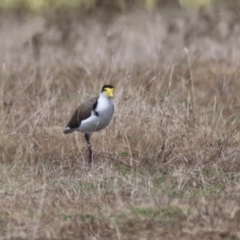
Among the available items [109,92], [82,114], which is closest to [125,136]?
[82,114]

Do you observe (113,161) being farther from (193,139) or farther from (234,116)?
(234,116)

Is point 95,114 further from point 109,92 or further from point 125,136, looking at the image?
point 125,136

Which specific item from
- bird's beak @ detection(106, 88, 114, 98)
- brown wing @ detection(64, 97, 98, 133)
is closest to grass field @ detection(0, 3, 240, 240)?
brown wing @ detection(64, 97, 98, 133)

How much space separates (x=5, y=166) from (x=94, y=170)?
106 cm

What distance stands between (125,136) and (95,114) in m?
0.65

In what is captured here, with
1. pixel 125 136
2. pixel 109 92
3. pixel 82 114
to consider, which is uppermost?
pixel 109 92

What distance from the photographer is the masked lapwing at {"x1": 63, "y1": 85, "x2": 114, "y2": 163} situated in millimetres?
8180

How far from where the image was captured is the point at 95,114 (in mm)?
8219

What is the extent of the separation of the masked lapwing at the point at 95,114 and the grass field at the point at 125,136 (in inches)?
11.2

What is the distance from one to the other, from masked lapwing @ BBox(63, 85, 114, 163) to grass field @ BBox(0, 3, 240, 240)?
0.29 m

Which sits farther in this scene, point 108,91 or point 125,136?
point 125,136

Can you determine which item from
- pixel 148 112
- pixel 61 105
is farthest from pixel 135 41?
pixel 148 112

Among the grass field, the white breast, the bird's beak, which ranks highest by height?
the bird's beak

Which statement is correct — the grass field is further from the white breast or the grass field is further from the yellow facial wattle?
the yellow facial wattle
